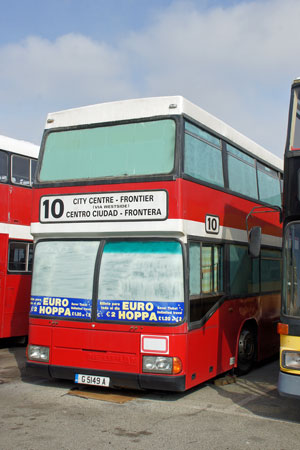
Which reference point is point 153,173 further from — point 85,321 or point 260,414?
point 260,414

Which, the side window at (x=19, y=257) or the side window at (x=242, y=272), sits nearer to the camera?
the side window at (x=242, y=272)

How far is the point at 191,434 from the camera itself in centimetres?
611

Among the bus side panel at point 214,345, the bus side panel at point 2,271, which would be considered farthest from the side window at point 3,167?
the bus side panel at point 214,345

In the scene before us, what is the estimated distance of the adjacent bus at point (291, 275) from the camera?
6.39 m

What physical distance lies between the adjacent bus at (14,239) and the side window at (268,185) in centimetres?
530

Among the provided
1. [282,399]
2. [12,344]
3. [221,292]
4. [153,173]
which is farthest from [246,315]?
[12,344]

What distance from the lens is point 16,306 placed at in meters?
→ 12.2

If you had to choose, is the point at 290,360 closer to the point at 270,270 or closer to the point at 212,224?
the point at 212,224

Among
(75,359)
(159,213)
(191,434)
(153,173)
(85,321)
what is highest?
Result: (153,173)

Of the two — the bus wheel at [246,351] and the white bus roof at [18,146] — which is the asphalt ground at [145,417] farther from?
the white bus roof at [18,146]

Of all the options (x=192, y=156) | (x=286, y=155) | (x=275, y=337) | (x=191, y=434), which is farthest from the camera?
(x=275, y=337)

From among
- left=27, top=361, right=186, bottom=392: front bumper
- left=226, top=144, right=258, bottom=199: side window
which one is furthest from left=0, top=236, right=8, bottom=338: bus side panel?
left=226, top=144, right=258, bottom=199: side window

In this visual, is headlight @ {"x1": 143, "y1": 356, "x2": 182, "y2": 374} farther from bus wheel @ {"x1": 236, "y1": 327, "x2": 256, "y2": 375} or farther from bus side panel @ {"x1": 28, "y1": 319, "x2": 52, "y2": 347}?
bus wheel @ {"x1": 236, "y1": 327, "x2": 256, "y2": 375}

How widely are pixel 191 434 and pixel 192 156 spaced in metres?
3.88
